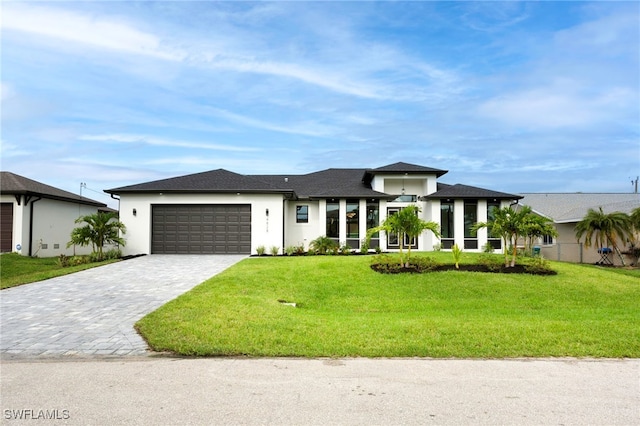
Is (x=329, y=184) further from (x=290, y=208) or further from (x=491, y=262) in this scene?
(x=491, y=262)

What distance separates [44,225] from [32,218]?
0.98 meters

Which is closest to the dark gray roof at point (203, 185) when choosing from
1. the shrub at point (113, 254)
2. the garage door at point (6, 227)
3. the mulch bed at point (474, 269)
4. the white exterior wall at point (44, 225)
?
the shrub at point (113, 254)

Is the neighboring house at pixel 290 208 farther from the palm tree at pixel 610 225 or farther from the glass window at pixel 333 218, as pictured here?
the palm tree at pixel 610 225

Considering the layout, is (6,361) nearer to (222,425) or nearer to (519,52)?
(222,425)

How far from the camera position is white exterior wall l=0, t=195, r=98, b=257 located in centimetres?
1894

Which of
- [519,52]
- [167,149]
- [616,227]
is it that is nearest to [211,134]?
[167,149]

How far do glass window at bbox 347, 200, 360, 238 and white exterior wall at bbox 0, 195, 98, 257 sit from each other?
15.1 meters

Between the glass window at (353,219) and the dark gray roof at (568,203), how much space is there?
11685 mm

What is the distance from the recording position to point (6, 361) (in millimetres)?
5387

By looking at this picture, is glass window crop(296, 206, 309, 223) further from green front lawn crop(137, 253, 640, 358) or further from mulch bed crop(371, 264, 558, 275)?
mulch bed crop(371, 264, 558, 275)

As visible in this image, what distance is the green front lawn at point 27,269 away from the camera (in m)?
12.6

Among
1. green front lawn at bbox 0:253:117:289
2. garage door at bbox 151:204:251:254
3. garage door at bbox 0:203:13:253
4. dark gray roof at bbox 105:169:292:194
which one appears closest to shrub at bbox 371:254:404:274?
dark gray roof at bbox 105:169:292:194

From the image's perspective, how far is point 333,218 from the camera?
2289cm

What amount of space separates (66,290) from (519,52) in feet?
53.1
